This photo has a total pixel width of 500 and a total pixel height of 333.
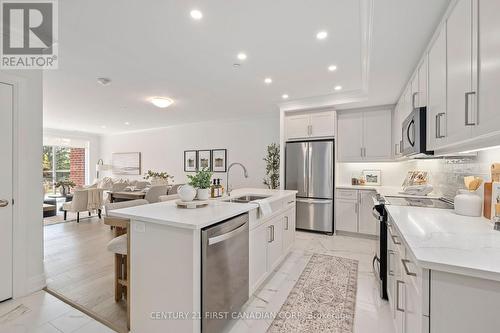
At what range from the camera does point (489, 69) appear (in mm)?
1111

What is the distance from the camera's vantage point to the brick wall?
27.4 ft

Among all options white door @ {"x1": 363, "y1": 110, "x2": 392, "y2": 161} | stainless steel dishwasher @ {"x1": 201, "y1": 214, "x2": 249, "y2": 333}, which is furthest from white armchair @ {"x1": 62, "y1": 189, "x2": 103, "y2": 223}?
white door @ {"x1": 363, "y1": 110, "x2": 392, "y2": 161}

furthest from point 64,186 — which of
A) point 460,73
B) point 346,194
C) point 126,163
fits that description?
point 460,73

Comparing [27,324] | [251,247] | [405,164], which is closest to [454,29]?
[251,247]

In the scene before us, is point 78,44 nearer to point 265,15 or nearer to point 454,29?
point 265,15

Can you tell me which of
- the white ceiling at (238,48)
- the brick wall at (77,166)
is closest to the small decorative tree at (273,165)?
the white ceiling at (238,48)

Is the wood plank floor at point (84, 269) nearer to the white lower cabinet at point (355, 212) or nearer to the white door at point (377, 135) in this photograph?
the white lower cabinet at point (355, 212)

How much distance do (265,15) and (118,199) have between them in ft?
17.7

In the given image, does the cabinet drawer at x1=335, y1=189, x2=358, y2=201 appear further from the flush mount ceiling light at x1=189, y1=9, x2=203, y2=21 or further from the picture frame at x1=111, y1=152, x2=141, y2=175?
the picture frame at x1=111, y1=152, x2=141, y2=175

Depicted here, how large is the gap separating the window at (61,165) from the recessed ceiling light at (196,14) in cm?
817

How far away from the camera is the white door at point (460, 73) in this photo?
1289mm

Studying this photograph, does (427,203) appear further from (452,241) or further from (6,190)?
(6,190)

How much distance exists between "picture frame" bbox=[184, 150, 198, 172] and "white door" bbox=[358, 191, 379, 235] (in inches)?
187

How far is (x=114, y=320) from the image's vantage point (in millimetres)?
1874
